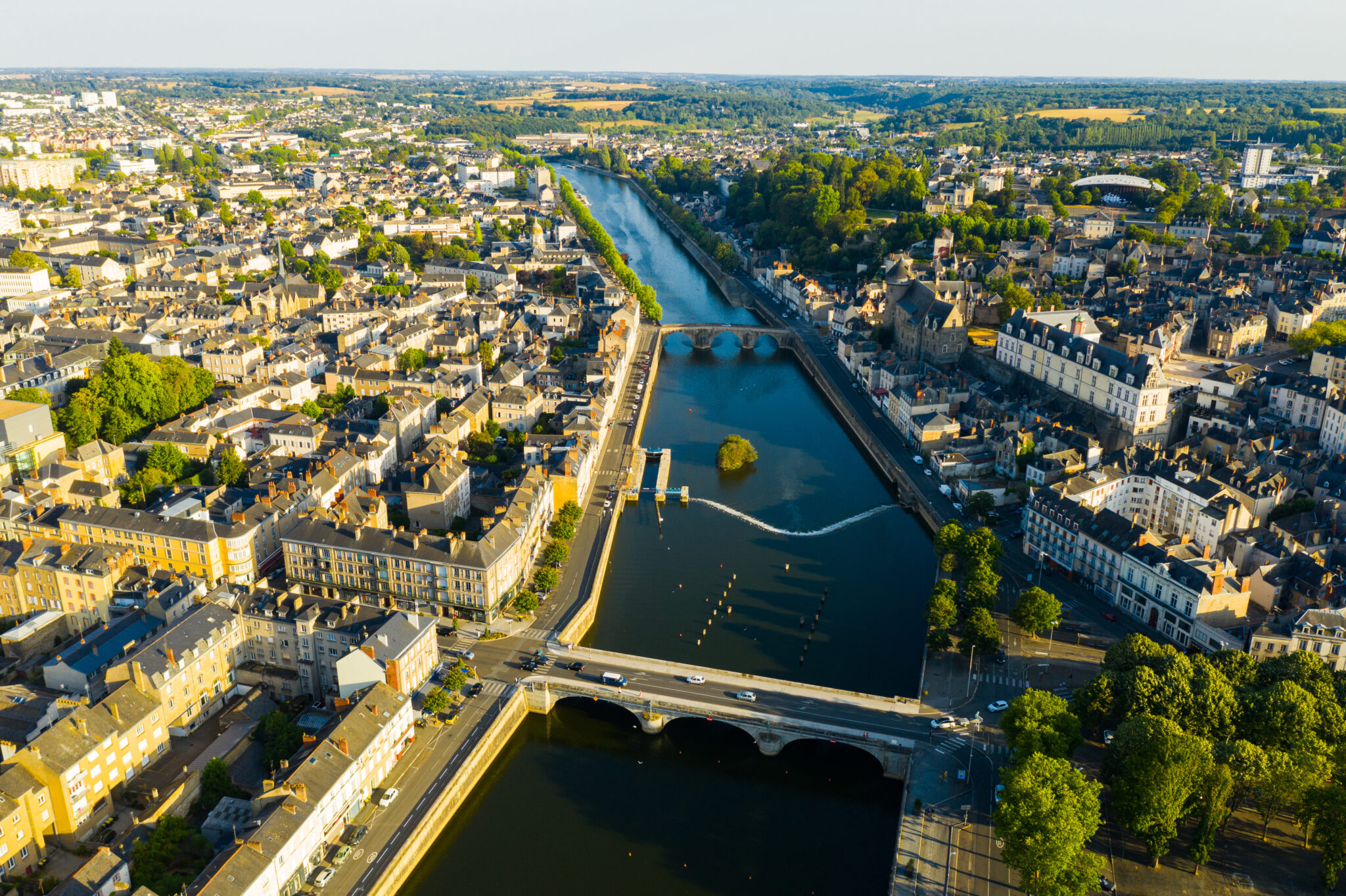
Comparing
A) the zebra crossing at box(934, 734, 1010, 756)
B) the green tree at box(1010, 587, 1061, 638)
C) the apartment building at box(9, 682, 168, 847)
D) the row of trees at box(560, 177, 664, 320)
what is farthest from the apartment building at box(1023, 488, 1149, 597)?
the row of trees at box(560, 177, 664, 320)

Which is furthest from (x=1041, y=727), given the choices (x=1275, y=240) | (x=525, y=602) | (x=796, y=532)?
(x=1275, y=240)

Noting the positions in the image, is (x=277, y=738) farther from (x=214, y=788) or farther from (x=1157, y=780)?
(x=1157, y=780)

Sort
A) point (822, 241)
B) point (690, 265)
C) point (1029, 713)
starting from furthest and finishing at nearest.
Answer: point (690, 265) < point (822, 241) < point (1029, 713)

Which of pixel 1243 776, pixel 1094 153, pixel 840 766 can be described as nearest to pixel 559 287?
pixel 840 766

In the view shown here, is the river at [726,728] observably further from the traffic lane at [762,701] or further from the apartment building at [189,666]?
the apartment building at [189,666]

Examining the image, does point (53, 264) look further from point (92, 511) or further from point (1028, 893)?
point (1028, 893)

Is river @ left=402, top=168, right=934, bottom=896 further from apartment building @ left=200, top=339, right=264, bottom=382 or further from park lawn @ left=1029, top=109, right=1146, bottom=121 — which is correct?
park lawn @ left=1029, top=109, right=1146, bottom=121

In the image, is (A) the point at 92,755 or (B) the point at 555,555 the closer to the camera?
(A) the point at 92,755
